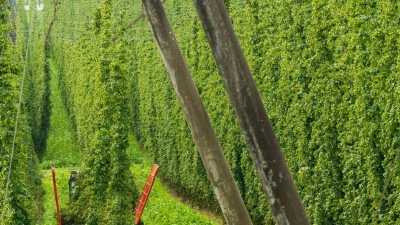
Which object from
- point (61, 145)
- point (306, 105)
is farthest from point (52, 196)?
point (306, 105)

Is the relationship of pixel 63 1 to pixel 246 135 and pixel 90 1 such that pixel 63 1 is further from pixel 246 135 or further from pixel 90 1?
pixel 246 135

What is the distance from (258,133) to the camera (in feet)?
16.9

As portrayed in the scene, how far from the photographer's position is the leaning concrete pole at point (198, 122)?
231 inches

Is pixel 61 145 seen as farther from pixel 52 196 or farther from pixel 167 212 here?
pixel 167 212

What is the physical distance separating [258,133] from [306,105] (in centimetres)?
634

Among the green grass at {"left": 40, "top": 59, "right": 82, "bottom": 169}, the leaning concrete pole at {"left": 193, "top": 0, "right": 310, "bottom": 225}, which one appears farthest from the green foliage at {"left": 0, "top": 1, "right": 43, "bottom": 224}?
the green grass at {"left": 40, "top": 59, "right": 82, "bottom": 169}

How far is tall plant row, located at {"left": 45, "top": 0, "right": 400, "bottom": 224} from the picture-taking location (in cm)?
938

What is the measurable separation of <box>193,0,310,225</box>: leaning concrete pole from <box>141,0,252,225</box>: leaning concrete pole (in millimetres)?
690

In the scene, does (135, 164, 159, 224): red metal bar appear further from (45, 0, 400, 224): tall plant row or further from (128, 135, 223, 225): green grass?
(128, 135, 223, 225): green grass

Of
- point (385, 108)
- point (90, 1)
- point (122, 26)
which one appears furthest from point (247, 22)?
point (90, 1)

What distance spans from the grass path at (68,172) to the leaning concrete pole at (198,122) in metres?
9.91

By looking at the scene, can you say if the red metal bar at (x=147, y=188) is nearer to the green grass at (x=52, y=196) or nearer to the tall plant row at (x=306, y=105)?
the tall plant row at (x=306, y=105)

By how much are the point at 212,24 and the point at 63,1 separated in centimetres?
3106

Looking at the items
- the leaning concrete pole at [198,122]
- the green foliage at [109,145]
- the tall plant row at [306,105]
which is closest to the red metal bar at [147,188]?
the green foliage at [109,145]
